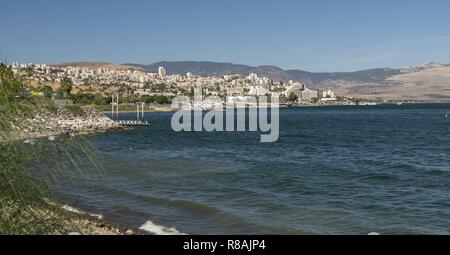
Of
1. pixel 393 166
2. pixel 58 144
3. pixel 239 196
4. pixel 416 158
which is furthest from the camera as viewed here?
pixel 416 158

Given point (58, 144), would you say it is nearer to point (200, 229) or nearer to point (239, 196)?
point (200, 229)

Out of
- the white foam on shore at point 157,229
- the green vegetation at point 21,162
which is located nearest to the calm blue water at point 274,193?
the white foam on shore at point 157,229

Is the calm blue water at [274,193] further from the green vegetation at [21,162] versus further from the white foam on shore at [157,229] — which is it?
the green vegetation at [21,162]

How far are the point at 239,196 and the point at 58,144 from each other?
60.3ft

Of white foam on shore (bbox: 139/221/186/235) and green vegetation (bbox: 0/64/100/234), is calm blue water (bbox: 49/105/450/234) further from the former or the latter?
green vegetation (bbox: 0/64/100/234)

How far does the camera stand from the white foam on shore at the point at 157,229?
16.4 meters

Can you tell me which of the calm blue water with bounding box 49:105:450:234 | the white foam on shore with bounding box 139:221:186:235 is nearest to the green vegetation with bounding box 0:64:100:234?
the calm blue water with bounding box 49:105:450:234

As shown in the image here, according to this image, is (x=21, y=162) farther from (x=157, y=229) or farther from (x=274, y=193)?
(x=274, y=193)

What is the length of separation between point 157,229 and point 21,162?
39.8 feet

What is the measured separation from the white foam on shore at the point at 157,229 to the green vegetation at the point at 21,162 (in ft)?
36.7

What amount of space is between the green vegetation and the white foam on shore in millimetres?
11200

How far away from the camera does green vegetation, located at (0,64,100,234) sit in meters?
4.80

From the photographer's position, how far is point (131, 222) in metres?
18.0
